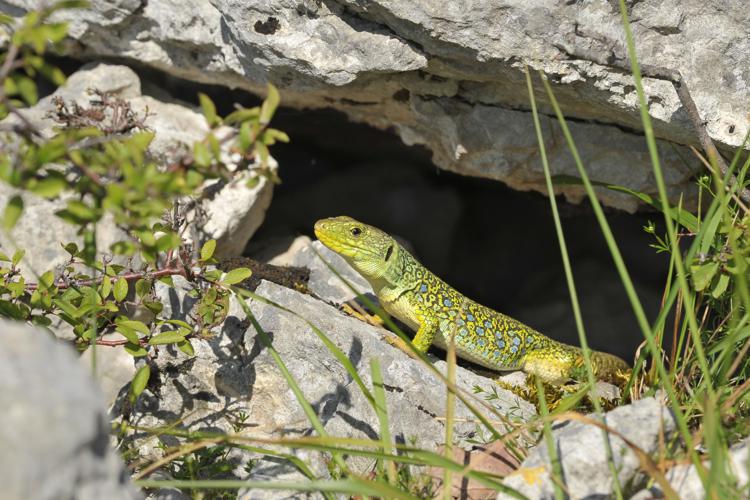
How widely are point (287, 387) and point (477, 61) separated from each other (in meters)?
2.01

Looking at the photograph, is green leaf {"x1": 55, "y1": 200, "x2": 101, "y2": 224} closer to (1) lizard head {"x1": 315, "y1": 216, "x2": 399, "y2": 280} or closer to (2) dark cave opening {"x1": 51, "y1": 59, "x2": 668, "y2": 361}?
(1) lizard head {"x1": 315, "y1": 216, "x2": 399, "y2": 280}

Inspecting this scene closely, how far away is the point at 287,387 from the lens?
3.93 m

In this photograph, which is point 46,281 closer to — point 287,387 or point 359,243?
point 287,387

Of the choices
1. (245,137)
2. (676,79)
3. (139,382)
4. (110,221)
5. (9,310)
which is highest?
(676,79)

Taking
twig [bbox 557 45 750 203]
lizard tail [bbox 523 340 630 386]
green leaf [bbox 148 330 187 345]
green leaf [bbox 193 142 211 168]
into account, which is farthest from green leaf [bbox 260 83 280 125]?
lizard tail [bbox 523 340 630 386]

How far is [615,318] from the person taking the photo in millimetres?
6531

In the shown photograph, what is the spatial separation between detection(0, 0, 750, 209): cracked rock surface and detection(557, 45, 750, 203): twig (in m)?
0.02

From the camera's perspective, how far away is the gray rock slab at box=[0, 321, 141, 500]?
1882 mm

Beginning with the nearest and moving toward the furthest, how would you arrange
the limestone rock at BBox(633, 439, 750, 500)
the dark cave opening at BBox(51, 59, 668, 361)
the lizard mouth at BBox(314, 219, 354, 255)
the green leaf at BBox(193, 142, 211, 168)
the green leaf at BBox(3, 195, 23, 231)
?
1. the green leaf at BBox(3, 195, 23, 231)
2. the green leaf at BBox(193, 142, 211, 168)
3. the limestone rock at BBox(633, 439, 750, 500)
4. the lizard mouth at BBox(314, 219, 354, 255)
5. the dark cave opening at BBox(51, 59, 668, 361)

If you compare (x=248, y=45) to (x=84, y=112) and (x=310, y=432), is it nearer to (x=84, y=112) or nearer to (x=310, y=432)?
(x=84, y=112)

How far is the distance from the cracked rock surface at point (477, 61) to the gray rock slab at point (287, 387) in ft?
4.68

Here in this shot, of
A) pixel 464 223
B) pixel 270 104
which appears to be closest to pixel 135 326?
pixel 270 104

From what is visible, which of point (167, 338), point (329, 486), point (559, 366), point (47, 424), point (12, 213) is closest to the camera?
point (47, 424)

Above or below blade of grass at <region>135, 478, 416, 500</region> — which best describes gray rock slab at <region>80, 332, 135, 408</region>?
below
